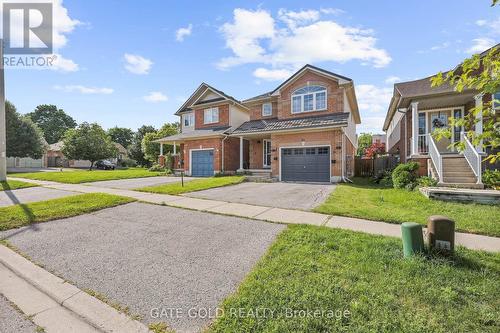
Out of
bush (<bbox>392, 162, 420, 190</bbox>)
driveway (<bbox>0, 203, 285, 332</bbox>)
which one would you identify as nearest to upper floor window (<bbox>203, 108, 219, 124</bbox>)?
bush (<bbox>392, 162, 420, 190</bbox>)

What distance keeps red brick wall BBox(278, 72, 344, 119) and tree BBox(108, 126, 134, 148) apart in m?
64.1

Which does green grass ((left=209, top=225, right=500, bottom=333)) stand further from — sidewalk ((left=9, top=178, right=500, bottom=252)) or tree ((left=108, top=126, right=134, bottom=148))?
tree ((left=108, top=126, right=134, bottom=148))

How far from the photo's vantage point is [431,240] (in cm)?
408

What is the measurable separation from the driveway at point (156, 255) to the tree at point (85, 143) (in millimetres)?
31314

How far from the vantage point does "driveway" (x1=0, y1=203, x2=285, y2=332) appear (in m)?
3.13

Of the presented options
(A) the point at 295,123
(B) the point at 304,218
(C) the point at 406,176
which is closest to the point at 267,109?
(A) the point at 295,123

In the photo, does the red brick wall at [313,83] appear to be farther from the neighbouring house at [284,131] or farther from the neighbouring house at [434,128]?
the neighbouring house at [434,128]

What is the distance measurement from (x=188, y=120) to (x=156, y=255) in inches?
899

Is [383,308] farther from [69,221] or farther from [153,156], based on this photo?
[153,156]

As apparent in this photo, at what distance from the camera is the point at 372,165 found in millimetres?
19562

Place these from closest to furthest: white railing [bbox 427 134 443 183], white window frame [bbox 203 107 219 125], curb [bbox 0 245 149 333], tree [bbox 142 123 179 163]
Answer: curb [bbox 0 245 149 333] → white railing [bbox 427 134 443 183] → white window frame [bbox 203 107 219 125] → tree [bbox 142 123 179 163]

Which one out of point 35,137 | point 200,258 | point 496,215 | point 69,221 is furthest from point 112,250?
point 35,137

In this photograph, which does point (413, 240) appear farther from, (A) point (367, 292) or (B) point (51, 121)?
(B) point (51, 121)

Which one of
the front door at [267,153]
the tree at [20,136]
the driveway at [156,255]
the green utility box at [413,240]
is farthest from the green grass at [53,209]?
the tree at [20,136]
